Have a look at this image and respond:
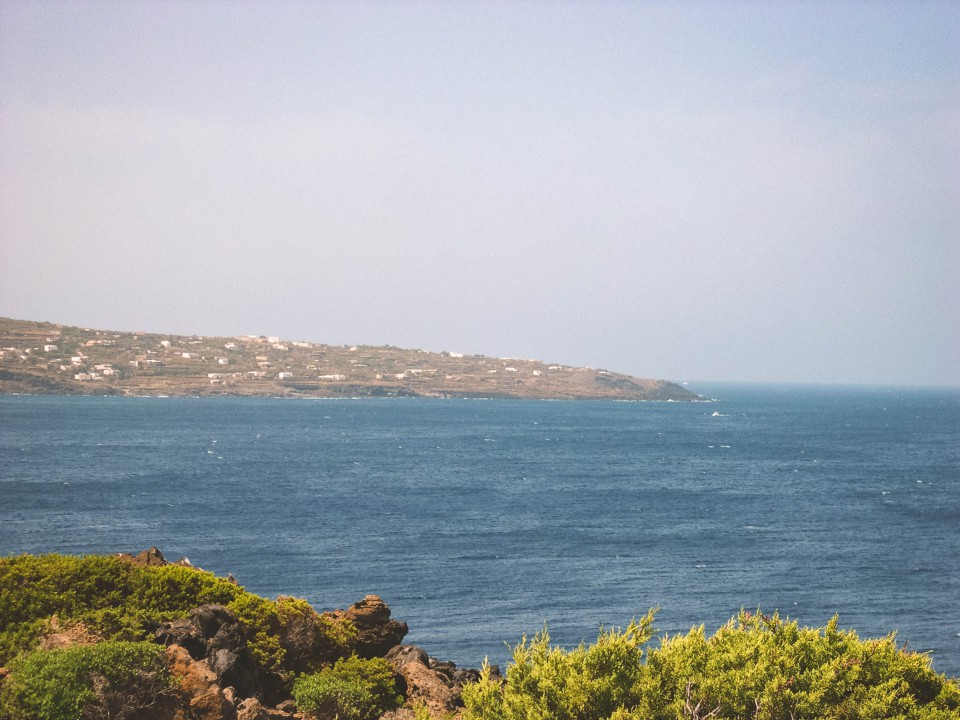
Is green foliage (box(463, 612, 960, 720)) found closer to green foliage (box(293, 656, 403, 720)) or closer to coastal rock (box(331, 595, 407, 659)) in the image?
green foliage (box(293, 656, 403, 720))

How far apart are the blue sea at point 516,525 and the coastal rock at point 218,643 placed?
26284 mm

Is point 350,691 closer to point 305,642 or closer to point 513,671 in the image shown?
point 305,642

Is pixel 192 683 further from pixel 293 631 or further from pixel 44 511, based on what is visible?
pixel 44 511

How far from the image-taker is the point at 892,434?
188500mm

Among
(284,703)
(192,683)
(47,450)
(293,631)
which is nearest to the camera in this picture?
(192,683)

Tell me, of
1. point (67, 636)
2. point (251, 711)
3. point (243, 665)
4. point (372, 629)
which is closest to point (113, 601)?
point (67, 636)

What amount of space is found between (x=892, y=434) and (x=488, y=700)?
637 ft

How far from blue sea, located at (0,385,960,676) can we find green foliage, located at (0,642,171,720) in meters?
29.5

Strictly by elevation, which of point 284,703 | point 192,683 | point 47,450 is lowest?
point 47,450

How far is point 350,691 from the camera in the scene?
1933 cm

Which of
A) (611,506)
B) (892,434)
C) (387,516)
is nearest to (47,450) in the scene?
(387,516)

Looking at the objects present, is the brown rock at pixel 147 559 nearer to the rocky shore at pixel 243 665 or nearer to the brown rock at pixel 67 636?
the rocky shore at pixel 243 665

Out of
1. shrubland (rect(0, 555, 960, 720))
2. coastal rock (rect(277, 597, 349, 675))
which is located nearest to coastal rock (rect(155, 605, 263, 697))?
shrubland (rect(0, 555, 960, 720))

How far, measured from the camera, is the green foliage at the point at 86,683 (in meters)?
14.9
